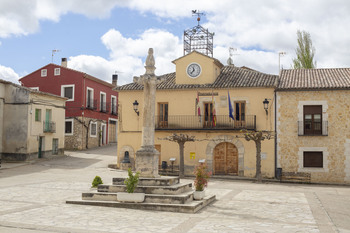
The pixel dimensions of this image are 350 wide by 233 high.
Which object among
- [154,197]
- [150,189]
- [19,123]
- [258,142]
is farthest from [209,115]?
[154,197]

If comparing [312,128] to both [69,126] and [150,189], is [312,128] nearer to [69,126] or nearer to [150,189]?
[150,189]

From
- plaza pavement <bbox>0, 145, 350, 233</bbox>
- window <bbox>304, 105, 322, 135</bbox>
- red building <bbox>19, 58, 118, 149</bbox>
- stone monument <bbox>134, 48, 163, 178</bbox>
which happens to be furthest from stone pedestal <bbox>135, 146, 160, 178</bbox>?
red building <bbox>19, 58, 118, 149</bbox>

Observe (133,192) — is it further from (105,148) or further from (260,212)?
(105,148)

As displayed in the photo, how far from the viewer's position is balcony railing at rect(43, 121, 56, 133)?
1037 inches

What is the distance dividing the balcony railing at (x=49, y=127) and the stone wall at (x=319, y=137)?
48.6 feet

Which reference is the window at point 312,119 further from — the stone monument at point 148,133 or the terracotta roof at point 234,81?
the stone monument at point 148,133

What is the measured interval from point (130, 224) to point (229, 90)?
51.8 ft

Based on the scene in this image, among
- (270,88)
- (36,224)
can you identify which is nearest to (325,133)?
(270,88)

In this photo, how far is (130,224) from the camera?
25.7 ft

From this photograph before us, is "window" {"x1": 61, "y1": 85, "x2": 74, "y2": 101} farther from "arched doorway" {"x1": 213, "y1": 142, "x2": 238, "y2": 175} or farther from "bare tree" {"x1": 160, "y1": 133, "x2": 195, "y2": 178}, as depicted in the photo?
"arched doorway" {"x1": 213, "y1": 142, "x2": 238, "y2": 175}

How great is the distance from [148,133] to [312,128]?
13.1 metres

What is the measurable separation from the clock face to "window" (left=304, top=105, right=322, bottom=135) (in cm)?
641

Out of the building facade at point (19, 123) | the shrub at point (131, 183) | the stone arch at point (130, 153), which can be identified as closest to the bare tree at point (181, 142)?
the stone arch at point (130, 153)

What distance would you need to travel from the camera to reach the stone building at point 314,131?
20906 millimetres
